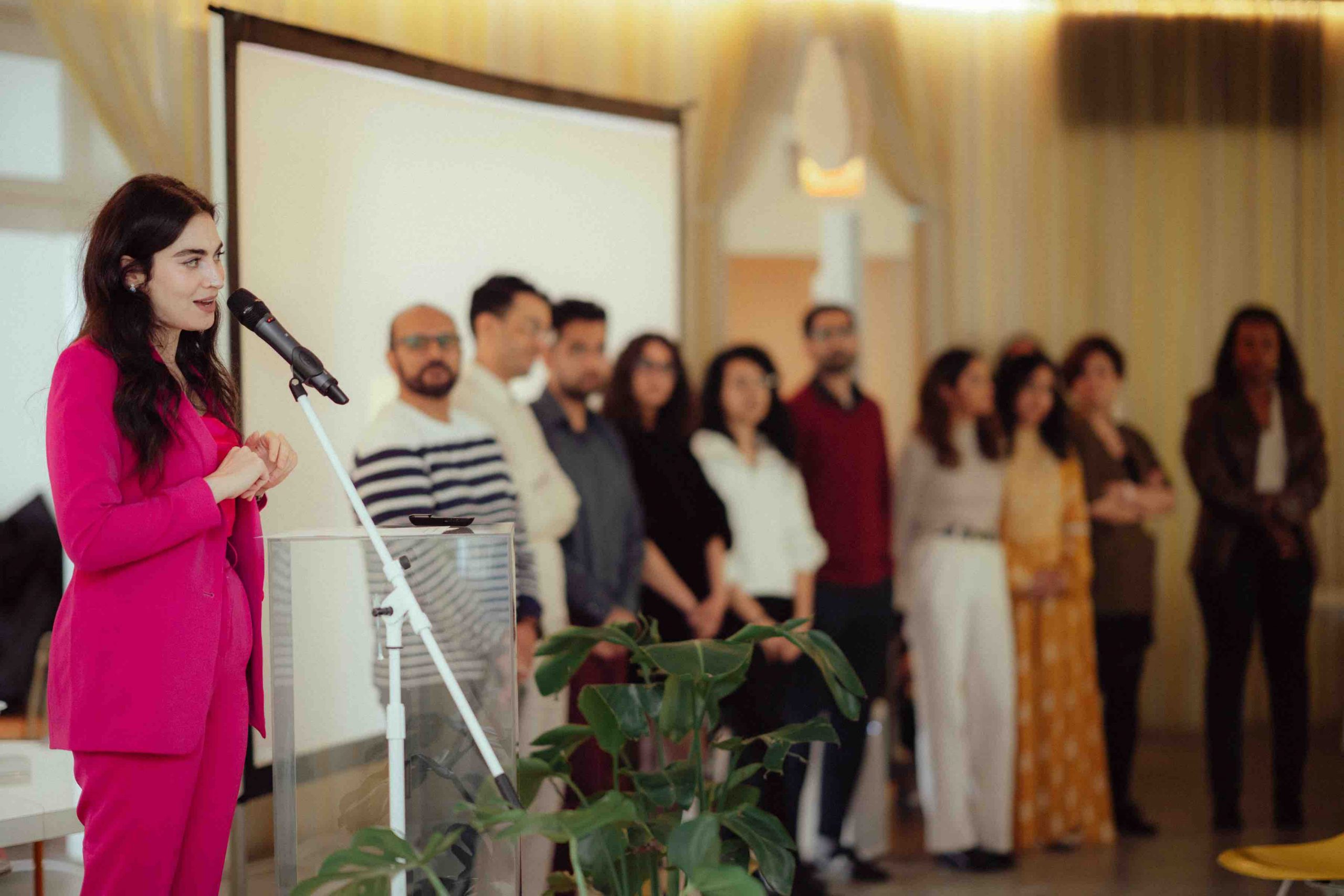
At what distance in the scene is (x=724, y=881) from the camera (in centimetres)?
197

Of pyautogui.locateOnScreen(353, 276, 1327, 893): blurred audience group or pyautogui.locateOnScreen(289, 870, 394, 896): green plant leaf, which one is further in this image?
pyautogui.locateOnScreen(353, 276, 1327, 893): blurred audience group

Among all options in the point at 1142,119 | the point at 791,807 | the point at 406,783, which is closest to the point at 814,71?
the point at 1142,119

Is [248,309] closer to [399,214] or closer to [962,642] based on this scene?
[399,214]

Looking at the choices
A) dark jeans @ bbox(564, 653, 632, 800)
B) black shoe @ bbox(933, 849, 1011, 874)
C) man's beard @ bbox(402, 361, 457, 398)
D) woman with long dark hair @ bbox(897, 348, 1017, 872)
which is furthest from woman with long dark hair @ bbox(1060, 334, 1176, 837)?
man's beard @ bbox(402, 361, 457, 398)

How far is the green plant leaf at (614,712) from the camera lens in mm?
2496

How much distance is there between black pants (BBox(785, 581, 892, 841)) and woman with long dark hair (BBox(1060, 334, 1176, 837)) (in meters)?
0.98

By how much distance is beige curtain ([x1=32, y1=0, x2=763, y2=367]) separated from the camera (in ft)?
10.9

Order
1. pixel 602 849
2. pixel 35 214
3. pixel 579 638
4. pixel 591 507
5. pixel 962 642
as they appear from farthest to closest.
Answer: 1. pixel 962 642
2. pixel 591 507
3. pixel 35 214
4. pixel 579 638
5. pixel 602 849

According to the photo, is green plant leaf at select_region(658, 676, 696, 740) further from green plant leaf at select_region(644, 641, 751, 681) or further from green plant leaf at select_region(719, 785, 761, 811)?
green plant leaf at select_region(719, 785, 761, 811)

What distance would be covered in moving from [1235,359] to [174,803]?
431 cm

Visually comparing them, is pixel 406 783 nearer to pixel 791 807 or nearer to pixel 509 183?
pixel 791 807

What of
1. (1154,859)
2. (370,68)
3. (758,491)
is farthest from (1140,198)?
(370,68)

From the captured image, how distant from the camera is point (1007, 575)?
4.48 metres

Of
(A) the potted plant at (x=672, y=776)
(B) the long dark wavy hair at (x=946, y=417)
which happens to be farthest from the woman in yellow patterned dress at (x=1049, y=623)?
(A) the potted plant at (x=672, y=776)
